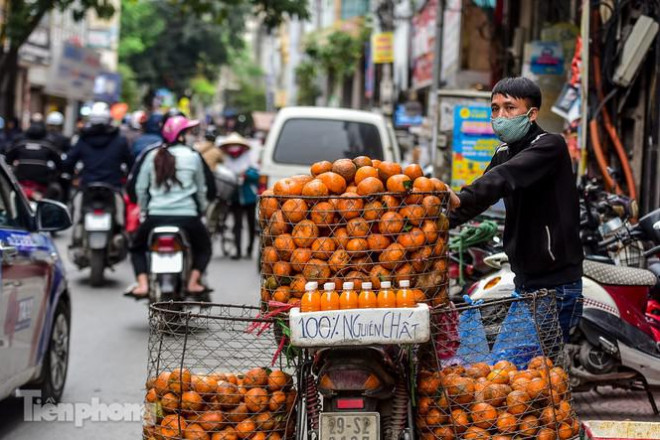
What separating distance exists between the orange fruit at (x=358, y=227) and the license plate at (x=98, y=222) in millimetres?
8848

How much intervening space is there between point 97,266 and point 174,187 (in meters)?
3.62

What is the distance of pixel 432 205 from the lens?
4.46m

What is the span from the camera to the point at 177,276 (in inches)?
395

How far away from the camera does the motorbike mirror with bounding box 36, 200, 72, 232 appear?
7.07 m

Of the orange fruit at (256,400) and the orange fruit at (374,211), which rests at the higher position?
the orange fruit at (374,211)

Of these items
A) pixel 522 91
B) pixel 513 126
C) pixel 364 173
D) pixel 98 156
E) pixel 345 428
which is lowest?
pixel 345 428

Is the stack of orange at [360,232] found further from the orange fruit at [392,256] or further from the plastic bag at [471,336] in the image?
the plastic bag at [471,336]

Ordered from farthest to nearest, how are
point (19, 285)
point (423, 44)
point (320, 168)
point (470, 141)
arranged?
point (423, 44) → point (470, 141) → point (19, 285) → point (320, 168)

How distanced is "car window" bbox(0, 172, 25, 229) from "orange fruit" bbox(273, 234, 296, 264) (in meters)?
2.72

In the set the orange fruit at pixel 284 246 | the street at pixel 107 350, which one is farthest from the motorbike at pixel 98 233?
the orange fruit at pixel 284 246

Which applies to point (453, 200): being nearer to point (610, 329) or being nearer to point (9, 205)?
point (610, 329)

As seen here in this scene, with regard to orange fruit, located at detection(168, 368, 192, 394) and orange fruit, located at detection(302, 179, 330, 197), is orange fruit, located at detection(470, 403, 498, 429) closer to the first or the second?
orange fruit, located at detection(302, 179, 330, 197)

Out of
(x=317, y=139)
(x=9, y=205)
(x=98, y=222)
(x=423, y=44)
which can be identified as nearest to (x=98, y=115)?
(x=98, y=222)

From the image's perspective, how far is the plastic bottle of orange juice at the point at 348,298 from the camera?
14.0 ft
